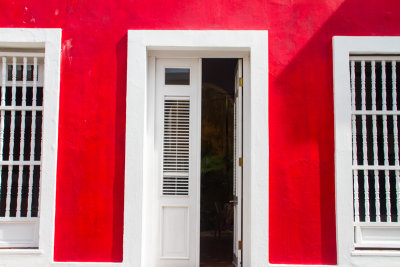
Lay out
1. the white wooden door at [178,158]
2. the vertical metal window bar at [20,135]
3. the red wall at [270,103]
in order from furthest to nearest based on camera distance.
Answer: the white wooden door at [178,158] < the vertical metal window bar at [20,135] < the red wall at [270,103]

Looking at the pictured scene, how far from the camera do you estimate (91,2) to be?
539 centimetres

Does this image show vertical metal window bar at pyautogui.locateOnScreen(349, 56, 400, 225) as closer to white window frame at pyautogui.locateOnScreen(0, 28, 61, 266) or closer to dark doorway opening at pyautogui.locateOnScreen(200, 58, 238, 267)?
dark doorway opening at pyautogui.locateOnScreen(200, 58, 238, 267)

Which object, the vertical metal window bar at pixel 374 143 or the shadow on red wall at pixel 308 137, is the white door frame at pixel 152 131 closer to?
the shadow on red wall at pixel 308 137

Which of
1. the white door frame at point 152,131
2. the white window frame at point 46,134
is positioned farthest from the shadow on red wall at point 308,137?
the white window frame at point 46,134

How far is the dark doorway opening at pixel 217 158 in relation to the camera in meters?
8.82

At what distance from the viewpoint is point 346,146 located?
201 inches

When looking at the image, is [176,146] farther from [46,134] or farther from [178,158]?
[46,134]

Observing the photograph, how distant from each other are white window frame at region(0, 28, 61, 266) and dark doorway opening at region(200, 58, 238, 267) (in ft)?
10.8

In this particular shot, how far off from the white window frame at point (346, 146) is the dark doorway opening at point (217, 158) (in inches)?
118

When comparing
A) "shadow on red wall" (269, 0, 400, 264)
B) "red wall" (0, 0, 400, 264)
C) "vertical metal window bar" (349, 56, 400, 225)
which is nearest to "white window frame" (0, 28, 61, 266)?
"red wall" (0, 0, 400, 264)

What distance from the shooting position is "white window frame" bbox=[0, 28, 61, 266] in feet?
16.7

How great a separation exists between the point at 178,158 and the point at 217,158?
15.3ft

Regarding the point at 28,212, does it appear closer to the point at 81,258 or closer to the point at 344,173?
the point at 81,258

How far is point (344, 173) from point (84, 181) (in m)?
3.01
